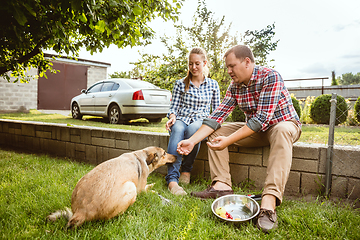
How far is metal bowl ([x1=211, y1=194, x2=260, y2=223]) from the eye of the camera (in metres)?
2.16

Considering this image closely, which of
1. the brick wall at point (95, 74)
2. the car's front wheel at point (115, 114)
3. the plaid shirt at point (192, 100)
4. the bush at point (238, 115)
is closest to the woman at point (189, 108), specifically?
the plaid shirt at point (192, 100)

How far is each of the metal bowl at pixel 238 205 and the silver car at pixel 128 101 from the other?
5.32m

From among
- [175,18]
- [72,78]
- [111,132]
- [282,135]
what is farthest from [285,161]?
[72,78]

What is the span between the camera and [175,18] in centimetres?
426

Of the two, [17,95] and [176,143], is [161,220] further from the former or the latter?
[17,95]

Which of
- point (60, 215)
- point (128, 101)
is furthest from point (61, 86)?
point (60, 215)

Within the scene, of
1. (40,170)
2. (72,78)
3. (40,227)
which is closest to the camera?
(40,227)

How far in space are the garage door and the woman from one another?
45.4 feet

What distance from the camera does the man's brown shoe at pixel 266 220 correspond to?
1.88m

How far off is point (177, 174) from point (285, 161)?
138 centimetres

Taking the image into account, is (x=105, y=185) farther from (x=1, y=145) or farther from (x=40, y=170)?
(x=1, y=145)

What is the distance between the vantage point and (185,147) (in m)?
2.78

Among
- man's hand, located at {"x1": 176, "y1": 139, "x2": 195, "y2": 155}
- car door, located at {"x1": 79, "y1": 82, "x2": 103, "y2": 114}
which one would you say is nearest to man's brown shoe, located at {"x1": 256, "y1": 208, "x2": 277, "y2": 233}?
man's hand, located at {"x1": 176, "y1": 139, "x2": 195, "y2": 155}

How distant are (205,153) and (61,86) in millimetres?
14817
